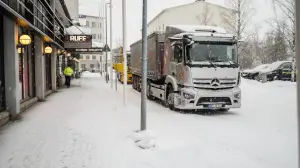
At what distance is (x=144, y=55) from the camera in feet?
28.1

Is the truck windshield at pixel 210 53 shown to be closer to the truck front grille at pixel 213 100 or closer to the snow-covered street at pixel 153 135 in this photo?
the truck front grille at pixel 213 100

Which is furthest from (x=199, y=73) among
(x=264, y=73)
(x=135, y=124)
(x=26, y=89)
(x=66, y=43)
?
(x=264, y=73)

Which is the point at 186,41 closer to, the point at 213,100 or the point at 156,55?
the point at 213,100

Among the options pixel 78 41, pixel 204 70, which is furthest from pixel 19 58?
pixel 78 41

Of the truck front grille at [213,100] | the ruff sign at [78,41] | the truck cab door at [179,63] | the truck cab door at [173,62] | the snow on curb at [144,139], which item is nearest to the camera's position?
the snow on curb at [144,139]

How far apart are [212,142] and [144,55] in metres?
2.58

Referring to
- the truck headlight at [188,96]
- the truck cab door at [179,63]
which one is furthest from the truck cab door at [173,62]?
the truck headlight at [188,96]

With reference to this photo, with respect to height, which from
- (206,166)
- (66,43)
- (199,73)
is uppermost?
(66,43)

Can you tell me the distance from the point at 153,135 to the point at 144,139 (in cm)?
45

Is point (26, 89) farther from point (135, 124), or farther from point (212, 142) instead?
point (212, 142)

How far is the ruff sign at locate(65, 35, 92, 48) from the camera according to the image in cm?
2461

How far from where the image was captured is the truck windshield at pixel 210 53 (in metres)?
12.5

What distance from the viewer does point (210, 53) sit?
496 inches

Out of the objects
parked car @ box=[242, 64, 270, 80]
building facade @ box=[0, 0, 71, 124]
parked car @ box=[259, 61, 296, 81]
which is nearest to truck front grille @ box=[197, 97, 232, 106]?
building facade @ box=[0, 0, 71, 124]
